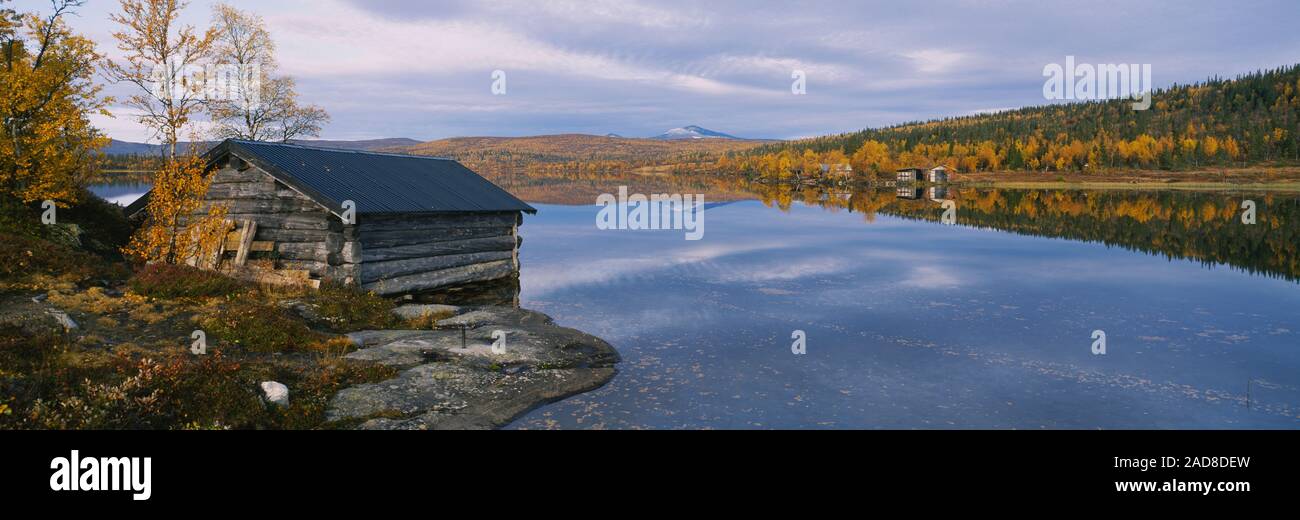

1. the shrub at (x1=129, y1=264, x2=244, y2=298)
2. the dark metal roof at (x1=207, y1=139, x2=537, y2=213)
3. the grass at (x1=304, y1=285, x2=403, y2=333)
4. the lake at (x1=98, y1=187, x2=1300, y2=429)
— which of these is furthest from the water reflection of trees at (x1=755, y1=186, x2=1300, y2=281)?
the shrub at (x1=129, y1=264, x2=244, y2=298)

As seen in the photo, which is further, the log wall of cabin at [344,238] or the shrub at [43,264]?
the log wall of cabin at [344,238]

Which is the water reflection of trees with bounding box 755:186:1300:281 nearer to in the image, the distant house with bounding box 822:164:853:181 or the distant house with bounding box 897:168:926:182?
the distant house with bounding box 897:168:926:182

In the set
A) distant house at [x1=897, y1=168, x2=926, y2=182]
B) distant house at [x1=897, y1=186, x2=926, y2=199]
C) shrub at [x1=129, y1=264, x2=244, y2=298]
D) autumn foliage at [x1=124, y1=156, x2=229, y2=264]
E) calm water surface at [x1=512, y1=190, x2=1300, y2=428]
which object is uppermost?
distant house at [x1=897, y1=168, x2=926, y2=182]

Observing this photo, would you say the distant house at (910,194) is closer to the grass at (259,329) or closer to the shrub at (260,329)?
the grass at (259,329)

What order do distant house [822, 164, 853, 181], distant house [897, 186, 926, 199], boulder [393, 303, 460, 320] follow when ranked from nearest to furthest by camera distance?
1. boulder [393, 303, 460, 320]
2. distant house [897, 186, 926, 199]
3. distant house [822, 164, 853, 181]

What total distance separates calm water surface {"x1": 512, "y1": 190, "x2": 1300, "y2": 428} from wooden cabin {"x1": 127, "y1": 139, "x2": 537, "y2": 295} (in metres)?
3.65

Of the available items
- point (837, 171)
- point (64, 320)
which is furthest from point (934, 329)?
point (837, 171)

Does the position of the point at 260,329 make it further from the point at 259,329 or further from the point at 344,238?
the point at 344,238

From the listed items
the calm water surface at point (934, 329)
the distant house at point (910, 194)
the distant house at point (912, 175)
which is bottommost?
the calm water surface at point (934, 329)

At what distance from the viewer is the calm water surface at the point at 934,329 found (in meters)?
12.2

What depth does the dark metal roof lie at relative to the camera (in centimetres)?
1997

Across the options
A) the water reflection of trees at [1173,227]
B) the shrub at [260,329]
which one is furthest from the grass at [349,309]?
the water reflection of trees at [1173,227]

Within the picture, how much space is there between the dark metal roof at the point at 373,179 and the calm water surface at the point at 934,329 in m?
4.26
